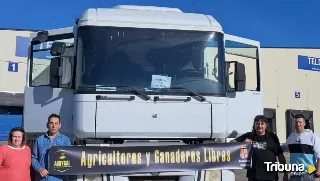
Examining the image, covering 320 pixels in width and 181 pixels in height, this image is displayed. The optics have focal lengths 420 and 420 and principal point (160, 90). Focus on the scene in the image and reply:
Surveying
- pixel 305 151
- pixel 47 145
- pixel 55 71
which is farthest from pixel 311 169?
pixel 55 71

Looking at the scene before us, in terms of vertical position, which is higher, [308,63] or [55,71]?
[308,63]

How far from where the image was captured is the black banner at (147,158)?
5.57 metres

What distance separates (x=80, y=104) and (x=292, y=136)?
3.17 m

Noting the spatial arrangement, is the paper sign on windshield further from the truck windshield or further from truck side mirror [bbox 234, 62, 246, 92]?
truck side mirror [bbox 234, 62, 246, 92]

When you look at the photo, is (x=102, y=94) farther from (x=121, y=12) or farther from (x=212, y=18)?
(x=212, y=18)

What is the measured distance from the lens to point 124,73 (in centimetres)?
593

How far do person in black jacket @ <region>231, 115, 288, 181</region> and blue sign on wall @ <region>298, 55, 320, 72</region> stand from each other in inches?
842

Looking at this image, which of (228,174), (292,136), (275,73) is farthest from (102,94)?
(275,73)

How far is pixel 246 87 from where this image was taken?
7.03 m

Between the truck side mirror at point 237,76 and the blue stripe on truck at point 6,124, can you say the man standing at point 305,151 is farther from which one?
the blue stripe on truck at point 6,124

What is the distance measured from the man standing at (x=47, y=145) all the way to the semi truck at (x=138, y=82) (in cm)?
27

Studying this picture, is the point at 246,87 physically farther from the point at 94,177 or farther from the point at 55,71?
the point at 55,71

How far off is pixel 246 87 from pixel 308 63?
826 inches

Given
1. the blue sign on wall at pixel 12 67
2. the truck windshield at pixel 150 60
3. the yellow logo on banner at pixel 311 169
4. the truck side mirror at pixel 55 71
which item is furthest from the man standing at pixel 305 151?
the blue sign on wall at pixel 12 67
